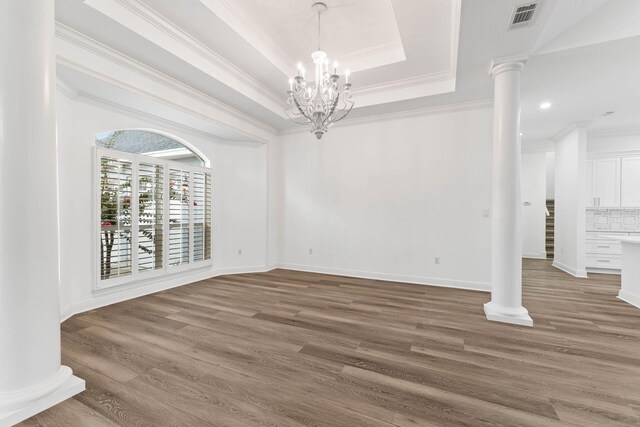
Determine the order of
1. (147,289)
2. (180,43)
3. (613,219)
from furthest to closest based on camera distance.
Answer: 1. (613,219)
2. (147,289)
3. (180,43)

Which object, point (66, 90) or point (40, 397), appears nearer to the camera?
point (40, 397)

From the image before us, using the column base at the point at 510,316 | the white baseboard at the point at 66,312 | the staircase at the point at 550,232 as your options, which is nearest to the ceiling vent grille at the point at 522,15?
the column base at the point at 510,316

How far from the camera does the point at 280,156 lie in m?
6.14

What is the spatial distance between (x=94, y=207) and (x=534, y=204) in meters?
10.2

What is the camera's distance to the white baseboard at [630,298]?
3.65m

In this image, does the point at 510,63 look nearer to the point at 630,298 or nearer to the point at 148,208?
the point at 630,298

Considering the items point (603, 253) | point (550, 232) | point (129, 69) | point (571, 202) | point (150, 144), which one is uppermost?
point (129, 69)

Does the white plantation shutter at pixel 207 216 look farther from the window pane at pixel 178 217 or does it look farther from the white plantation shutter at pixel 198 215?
the window pane at pixel 178 217

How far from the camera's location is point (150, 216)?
13.8ft

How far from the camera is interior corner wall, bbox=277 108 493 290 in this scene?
14.7 feet

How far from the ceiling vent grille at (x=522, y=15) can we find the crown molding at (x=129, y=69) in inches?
158

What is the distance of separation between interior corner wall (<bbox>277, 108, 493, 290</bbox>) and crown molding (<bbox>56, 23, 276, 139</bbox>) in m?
1.86

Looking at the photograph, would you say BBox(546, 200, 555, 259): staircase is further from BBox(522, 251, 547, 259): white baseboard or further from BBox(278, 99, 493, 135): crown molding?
BBox(278, 99, 493, 135): crown molding

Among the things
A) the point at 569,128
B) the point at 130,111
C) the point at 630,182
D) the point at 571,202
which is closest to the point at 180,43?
the point at 130,111
